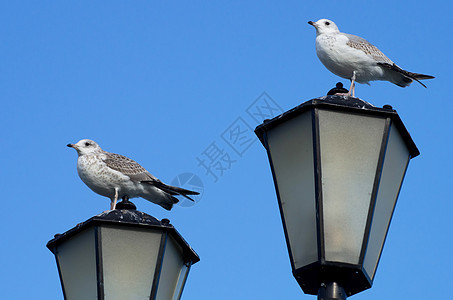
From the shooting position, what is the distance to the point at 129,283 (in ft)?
15.3

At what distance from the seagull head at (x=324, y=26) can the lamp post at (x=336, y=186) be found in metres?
4.45

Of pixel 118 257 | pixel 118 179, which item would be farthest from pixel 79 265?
pixel 118 179

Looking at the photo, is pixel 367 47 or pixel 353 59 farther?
pixel 367 47

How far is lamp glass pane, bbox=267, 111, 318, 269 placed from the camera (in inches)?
150

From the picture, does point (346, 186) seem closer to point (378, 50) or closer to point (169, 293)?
point (169, 293)

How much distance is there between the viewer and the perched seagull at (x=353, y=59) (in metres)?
7.67

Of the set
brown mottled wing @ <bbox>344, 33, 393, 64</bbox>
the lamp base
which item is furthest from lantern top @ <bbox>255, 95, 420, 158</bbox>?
brown mottled wing @ <bbox>344, 33, 393, 64</bbox>

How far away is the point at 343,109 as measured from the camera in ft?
13.1

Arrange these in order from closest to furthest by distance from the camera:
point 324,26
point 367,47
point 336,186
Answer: point 336,186 → point 367,47 → point 324,26

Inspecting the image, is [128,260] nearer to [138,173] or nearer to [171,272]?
[171,272]

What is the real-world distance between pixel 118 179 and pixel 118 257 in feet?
13.2

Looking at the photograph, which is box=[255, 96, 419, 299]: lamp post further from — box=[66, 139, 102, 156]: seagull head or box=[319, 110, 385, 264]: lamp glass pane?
box=[66, 139, 102, 156]: seagull head

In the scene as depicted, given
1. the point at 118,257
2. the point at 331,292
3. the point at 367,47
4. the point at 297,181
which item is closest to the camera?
the point at 331,292

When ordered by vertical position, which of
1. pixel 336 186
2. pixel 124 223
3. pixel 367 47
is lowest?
pixel 336 186
